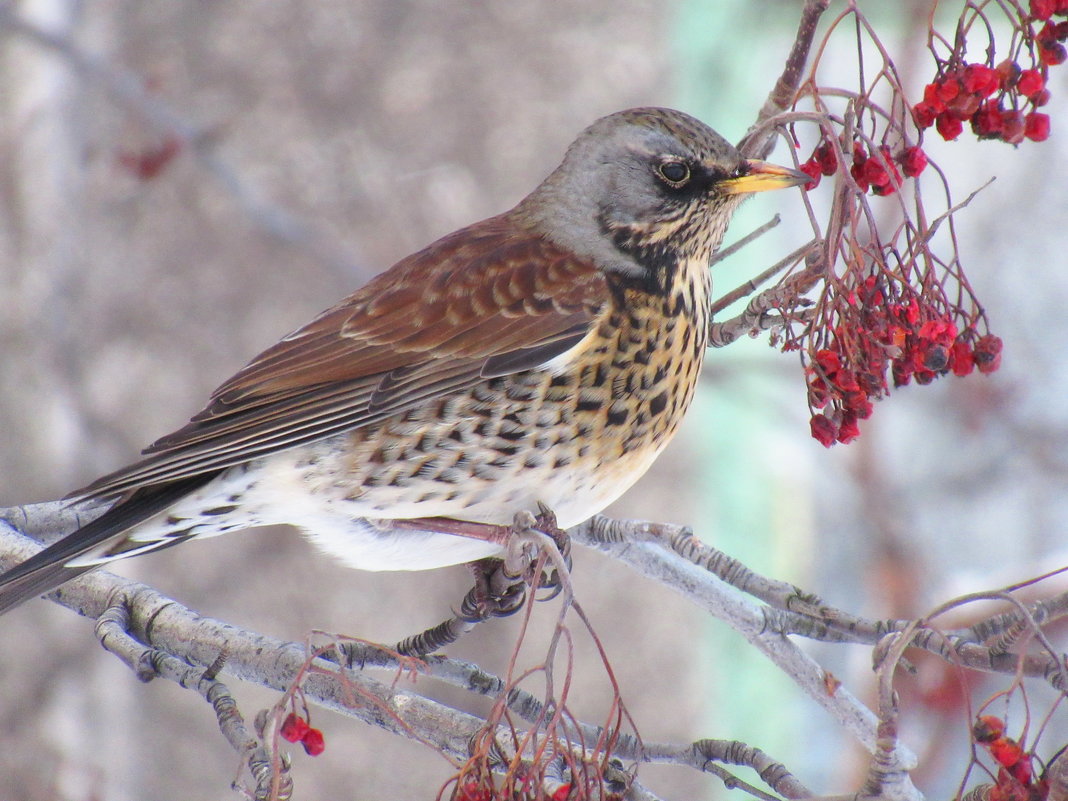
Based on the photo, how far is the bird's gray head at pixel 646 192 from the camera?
84.4 inches

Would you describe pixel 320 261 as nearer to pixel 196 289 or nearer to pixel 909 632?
pixel 196 289

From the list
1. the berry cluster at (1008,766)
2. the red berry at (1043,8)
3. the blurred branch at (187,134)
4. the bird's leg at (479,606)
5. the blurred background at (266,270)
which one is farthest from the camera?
the blurred background at (266,270)

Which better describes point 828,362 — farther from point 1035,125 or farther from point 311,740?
point 311,740

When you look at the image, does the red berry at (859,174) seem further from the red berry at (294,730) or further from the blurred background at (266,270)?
the blurred background at (266,270)

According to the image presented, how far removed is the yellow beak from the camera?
186 centimetres

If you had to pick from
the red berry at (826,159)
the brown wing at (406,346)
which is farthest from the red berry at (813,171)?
the brown wing at (406,346)

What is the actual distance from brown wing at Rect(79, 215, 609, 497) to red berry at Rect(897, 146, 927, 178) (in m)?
0.65

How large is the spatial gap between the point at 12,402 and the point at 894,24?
10.2ft

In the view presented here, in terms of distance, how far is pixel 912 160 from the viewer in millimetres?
1687

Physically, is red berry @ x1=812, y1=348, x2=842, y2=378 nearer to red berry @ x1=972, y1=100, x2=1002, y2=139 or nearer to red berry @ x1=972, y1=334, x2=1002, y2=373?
red berry @ x1=972, y1=334, x2=1002, y2=373

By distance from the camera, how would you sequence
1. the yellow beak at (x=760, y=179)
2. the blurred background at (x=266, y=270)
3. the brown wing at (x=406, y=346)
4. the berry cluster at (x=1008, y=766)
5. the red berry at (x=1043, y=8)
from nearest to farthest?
the berry cluster at (x=1008, y=766) → the red berry at (x=1043, y=8) → the yellow beak at (x=760, y=179) → the brown wing at (x=406, y=346) → the blurred background at (x=266, y=270)

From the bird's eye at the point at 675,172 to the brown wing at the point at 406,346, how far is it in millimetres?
212

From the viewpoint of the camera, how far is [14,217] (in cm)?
371

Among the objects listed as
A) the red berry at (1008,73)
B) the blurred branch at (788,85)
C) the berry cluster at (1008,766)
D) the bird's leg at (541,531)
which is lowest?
the berry cluster at (1008,766)
